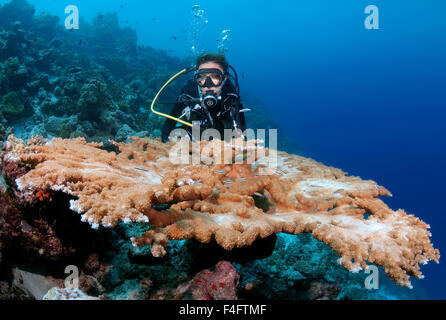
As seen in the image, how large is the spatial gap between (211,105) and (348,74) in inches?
4488

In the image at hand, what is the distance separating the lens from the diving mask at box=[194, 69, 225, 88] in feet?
15.4

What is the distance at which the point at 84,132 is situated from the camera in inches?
253

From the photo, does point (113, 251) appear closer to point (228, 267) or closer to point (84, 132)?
point (228, 267)

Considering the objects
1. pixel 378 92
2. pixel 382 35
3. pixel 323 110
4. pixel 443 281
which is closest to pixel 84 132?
pixel 443 281

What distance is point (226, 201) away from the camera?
204 centimetres

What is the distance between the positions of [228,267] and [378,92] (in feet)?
344

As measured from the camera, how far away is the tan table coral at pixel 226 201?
1388 mm

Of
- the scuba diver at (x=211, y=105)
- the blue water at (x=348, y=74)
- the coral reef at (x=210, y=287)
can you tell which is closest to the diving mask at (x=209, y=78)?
the scuba diver at (x=211, y=105)

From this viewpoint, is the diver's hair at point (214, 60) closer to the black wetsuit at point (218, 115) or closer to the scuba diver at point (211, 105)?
the scuba diver at point (211, 105)

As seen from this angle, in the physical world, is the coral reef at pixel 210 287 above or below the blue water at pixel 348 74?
below

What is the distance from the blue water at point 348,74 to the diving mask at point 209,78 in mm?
28239

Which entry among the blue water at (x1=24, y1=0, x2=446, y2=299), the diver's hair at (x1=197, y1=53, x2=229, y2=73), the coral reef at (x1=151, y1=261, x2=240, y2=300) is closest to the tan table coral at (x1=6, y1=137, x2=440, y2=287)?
the coral reef at (x1=151, y1=261, x2=240, y2=300)

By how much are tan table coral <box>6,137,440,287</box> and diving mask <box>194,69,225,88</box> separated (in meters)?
2.37

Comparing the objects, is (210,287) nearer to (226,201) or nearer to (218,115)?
(226,201)
